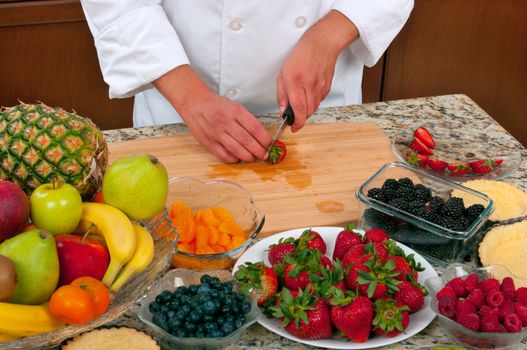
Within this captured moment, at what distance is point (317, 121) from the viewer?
1.68 meters

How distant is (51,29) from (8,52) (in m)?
0.15

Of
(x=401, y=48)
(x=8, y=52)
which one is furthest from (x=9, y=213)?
(x=401, y=48)

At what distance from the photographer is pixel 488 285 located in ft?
3.38

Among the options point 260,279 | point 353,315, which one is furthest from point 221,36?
point 353,315

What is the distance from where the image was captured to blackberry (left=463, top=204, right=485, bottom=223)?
1.19 meters

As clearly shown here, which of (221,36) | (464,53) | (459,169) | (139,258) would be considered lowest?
(464,53)

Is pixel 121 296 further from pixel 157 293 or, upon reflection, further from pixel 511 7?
pixel 511 7

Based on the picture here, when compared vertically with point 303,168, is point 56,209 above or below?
above

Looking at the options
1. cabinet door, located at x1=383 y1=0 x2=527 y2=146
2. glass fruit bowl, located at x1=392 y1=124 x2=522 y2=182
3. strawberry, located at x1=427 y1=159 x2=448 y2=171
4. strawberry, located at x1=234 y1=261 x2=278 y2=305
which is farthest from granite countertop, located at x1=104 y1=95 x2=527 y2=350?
cabinet door, located at x1=383 y1=0 x2=527 y2=146

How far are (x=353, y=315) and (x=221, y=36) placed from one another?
0.82 meters

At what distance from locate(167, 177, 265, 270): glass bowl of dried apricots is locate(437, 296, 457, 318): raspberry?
1.05 ft

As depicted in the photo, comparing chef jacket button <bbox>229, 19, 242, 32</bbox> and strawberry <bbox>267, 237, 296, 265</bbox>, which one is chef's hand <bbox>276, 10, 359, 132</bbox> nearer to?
chef jacket button <bbox>229, 19, 242, 32</bbox>

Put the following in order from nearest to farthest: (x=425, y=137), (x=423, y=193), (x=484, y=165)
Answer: (x=423, y=193), (x=484, y=165), (x=425, y=137)

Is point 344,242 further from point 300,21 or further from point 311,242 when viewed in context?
point 300,21
